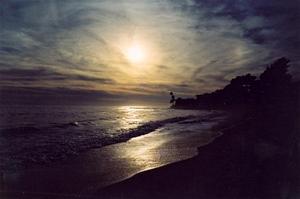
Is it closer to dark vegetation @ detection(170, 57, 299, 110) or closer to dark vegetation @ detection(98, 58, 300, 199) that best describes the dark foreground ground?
dark vegetation @ detection(98, 58, 300, 199)

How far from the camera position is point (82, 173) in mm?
5281

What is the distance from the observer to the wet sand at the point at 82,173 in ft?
15.1

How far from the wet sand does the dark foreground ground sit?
357mm

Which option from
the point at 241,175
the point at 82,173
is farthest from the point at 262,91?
the point at 82,173

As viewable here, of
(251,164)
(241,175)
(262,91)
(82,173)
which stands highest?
(262,91)

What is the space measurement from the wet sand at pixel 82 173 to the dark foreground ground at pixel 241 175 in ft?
1.17

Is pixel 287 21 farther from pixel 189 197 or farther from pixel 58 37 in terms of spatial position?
pixel 58 37

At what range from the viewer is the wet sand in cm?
460

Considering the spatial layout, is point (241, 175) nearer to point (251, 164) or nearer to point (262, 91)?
point (251, 164)

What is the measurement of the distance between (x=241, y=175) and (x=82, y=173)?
2025 mm

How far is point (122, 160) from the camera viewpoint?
6.31 metres

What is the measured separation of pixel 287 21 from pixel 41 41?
274 centimetres

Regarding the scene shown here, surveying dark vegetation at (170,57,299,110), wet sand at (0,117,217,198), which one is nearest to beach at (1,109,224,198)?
wet sand at (0,117,217,198)

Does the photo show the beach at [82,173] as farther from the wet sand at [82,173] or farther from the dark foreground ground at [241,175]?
the dark foreground ground at [241,175]
